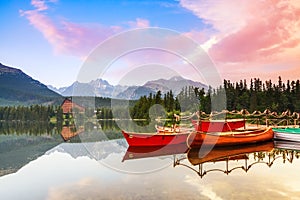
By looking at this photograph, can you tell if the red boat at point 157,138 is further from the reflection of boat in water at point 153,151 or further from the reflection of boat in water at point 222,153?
the reflection of boat in water at point 222,153

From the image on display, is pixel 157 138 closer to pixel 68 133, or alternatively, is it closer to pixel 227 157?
pixel 227 157

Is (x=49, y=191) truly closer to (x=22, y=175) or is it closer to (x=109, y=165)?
(x=22, y=175)

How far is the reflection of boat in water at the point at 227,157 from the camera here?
1216 centimetres

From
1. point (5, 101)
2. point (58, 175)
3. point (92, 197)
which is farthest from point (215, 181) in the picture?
point (5, 101)

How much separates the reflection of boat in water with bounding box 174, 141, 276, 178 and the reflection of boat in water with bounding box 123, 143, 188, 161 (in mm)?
900

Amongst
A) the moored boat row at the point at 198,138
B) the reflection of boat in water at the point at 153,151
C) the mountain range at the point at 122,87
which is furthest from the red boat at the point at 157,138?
the mountain range at the point at 122,87

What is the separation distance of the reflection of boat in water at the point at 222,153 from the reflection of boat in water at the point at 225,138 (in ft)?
0.92

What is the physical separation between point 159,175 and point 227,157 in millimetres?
4433

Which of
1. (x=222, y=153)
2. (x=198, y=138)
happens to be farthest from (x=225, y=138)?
(x=198, y=138)

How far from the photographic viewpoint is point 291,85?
51312 mm

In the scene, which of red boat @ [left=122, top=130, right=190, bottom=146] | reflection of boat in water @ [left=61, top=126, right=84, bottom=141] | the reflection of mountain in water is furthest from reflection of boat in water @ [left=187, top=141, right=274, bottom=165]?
reflection of boat in water @ [left=61, top=126, right=84, bottom=141]

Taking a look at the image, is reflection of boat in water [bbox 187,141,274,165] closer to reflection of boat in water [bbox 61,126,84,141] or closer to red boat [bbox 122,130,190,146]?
red boat [bbox 122,130,190,146]

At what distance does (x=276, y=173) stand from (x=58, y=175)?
7532 millimetres

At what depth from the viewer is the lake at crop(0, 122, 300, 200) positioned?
A: 29.3ft
